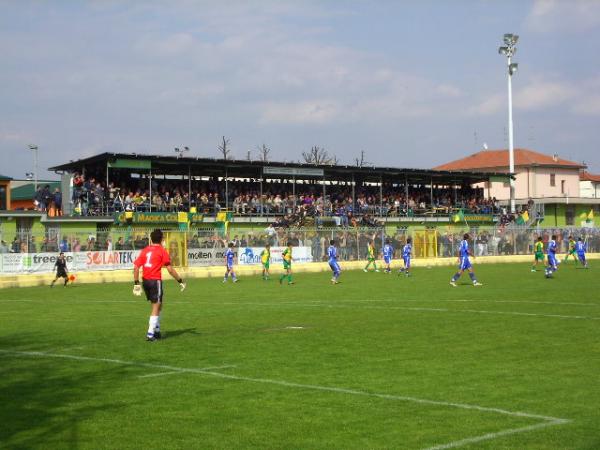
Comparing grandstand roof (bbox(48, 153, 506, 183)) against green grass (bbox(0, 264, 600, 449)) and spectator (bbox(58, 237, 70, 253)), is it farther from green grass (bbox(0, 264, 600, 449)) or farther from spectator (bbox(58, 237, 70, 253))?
green grass (bbox(0, 264, 600, 449))

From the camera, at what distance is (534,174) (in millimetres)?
92188

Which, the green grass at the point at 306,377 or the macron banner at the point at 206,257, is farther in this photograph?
the macron banner at the point at 206,257

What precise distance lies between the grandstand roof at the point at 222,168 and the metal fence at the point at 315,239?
5.40m

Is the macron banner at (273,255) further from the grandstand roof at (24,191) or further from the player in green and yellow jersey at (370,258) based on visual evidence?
the grandstand roof at (24,191)

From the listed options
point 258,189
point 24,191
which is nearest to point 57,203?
point 258,189

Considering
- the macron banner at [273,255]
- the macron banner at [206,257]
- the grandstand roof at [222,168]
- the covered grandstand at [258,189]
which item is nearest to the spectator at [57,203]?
the covered grandstand at [258,189]

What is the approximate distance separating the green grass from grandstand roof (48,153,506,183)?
29909 mm

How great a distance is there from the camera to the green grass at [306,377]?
793 cm

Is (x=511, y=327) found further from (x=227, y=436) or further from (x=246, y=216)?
(x=246, y=216)

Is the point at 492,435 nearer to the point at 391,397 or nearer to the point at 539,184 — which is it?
the point at 391,397

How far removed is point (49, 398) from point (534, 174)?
289ft

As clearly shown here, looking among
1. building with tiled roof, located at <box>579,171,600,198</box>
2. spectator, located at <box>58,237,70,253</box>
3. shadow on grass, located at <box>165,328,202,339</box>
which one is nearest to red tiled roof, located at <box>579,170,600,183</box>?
building with tiled roof, located at <box>579,171,600,198</box>

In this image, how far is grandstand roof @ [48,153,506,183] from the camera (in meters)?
50.2

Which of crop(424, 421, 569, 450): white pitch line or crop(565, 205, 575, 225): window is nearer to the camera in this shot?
crop(424, 421, 569, 450): white pitch line
